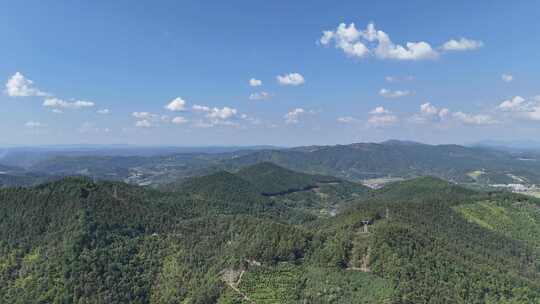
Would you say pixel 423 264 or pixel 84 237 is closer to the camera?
pixel 423 264

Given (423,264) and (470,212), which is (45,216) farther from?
(470,212)

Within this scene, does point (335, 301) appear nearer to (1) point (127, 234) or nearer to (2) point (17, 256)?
(1) point (127, 234)

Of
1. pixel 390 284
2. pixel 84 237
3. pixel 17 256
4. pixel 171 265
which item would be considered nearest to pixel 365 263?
pixel 390 284

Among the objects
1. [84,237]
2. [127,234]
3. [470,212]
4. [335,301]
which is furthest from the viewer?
[470,212]

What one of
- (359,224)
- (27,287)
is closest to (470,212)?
(359,224)

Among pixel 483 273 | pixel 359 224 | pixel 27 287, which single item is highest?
pixel 359 224

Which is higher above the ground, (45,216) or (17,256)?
(45,216)

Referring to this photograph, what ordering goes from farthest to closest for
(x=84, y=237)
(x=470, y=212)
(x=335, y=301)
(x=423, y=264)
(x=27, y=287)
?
1. (x=470, y=212)
2. (x=84, y=237)
3. (x=27, y=287)
4. (x=423, y=264)
5. (x=335, y=301)
